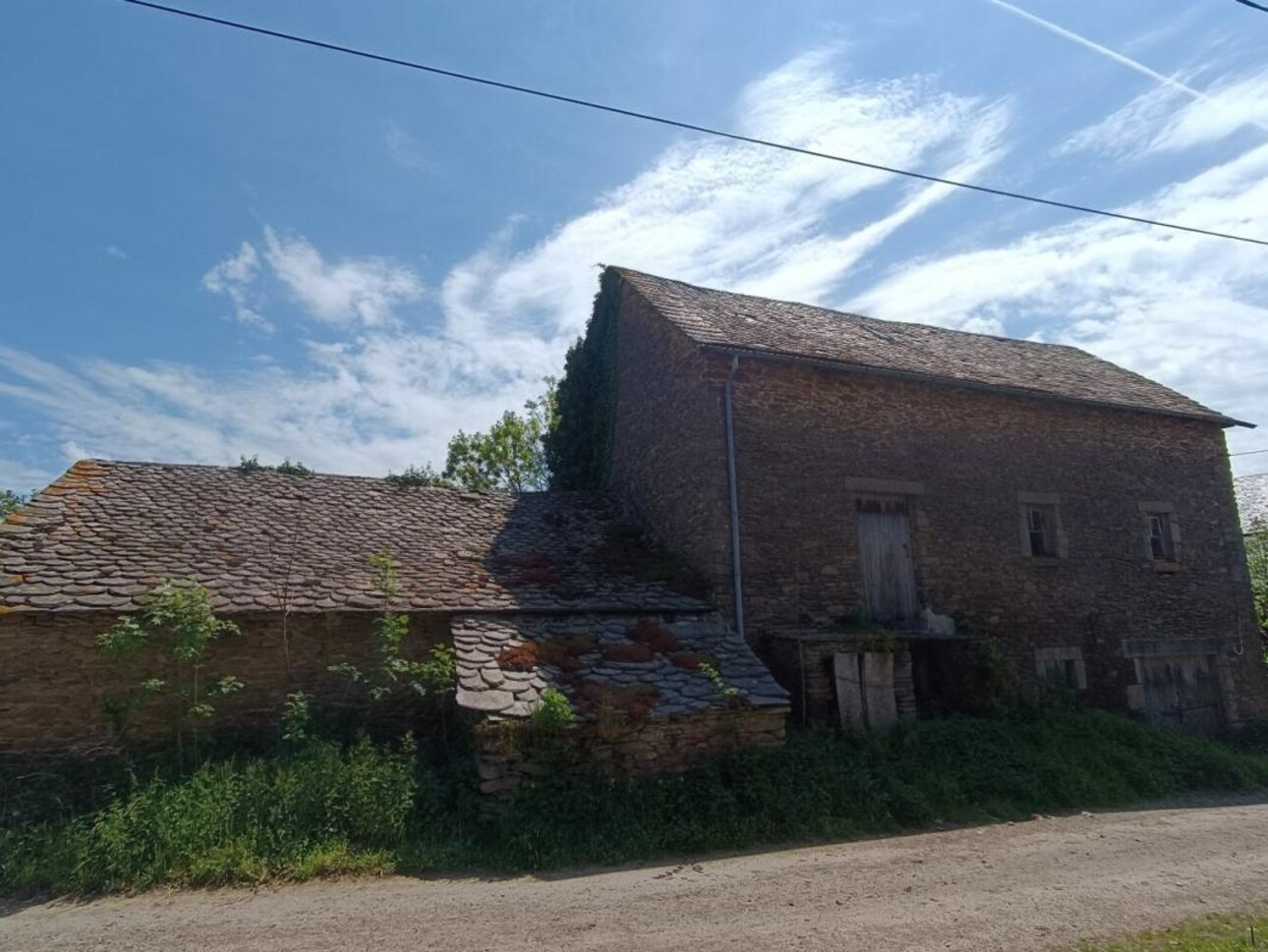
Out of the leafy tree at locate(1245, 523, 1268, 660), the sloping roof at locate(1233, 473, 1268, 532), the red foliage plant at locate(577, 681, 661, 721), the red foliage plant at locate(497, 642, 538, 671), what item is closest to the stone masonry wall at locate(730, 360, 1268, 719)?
the red foliage plant at locate(577, 681, 661, 721)

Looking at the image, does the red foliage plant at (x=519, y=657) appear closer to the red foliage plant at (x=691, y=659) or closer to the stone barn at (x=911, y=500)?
the red foliage plant at (x=691, y=659)

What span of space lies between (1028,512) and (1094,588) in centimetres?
188

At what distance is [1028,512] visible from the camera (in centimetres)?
1461

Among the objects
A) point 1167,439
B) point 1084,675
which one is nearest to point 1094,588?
point 1084,675

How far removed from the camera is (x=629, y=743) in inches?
343

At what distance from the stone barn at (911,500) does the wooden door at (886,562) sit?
33 mm

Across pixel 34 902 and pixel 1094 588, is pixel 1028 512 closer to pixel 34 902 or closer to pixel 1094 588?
pixel 1094 588

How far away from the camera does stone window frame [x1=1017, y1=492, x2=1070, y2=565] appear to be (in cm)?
1425

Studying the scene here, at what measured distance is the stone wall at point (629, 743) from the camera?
27.1 feet

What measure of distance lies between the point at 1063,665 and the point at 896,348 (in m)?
6.52

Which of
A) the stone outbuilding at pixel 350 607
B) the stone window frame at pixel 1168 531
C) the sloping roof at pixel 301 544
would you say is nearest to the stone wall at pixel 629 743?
the stone outbuilding at pixel 350 607

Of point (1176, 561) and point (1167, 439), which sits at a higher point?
point (1167, 439)

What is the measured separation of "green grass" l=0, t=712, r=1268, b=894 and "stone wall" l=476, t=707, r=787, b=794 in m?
0.18

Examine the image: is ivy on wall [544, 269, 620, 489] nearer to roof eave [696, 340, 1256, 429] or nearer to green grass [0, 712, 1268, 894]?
roof eave [696, 340, 1256, 429]
